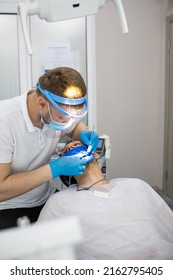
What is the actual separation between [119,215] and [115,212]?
0.02 meters

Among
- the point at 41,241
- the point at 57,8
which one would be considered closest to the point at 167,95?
the point at 57,8

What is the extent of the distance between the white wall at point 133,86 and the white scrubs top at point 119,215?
178cm

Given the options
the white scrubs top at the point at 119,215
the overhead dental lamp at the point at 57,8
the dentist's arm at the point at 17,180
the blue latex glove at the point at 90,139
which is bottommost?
the white scrubs top at the point at 119,215

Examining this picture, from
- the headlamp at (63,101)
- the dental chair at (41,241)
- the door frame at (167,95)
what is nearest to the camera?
the dental chair at (41,241)

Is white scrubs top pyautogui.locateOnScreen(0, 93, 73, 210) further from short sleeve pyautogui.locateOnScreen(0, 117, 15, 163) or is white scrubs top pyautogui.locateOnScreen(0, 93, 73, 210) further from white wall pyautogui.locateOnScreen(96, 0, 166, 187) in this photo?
white wall pyautogui.locateOnScreen(96, 0, 166, 187)

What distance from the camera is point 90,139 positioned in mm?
1432

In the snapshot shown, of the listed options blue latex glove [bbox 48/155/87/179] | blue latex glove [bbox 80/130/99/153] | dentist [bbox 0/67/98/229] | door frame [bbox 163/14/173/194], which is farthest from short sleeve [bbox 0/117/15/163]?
door frame [bbox 163/14/173/194]

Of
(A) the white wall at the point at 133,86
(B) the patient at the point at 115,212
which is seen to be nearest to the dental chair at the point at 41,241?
(B) the patient at the point at 115,212

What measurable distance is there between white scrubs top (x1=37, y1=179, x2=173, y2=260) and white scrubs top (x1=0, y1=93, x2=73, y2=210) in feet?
0.59

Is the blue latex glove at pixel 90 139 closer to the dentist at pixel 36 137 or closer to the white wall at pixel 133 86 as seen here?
the dentist at pixel 36 137

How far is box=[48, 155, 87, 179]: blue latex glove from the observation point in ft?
4.02

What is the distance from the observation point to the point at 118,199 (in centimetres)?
129

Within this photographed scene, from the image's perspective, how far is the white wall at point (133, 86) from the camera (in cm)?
297

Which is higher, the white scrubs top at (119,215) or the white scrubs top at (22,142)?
the white scrubs top at (22,142)
